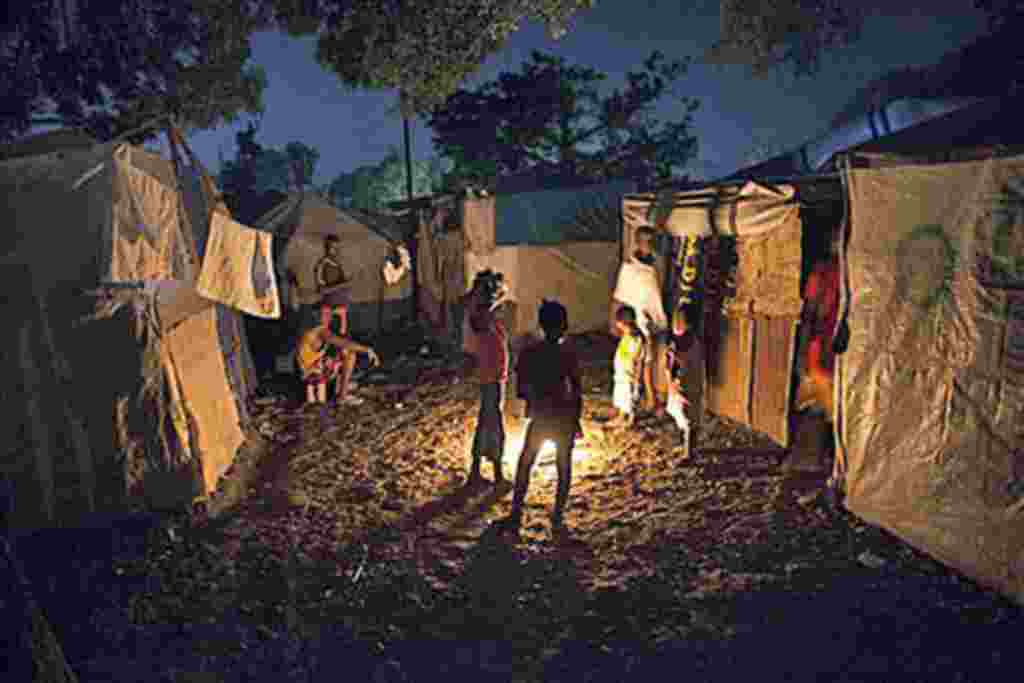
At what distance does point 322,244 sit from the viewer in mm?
15016

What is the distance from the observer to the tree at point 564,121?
23406 mm

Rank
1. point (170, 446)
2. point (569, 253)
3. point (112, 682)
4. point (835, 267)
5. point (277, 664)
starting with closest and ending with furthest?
1. point (112, 682)
2. point (277, 664)
3. point (170, 446)
4. point (835, 267)
5. point (569, 253)

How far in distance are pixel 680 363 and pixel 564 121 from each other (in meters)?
18.8

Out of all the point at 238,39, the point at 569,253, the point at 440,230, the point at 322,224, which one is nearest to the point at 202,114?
the point at 238,39

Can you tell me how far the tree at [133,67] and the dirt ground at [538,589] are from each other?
6.93 meters

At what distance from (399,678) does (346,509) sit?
247cm

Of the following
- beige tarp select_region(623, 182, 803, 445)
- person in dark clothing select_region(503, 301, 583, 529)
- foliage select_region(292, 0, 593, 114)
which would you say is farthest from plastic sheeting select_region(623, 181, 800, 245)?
person in dark clothing select_region(503, 301, 583, 529)

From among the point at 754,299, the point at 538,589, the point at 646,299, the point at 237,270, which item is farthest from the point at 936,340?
the point at 237,270

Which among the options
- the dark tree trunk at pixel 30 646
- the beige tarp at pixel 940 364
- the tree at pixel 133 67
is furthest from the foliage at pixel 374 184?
the dark tree trunk at pixel 30 646

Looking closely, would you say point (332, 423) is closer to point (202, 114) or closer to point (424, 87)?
point (424, 87)

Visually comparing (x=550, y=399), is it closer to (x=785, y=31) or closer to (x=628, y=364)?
(x=628, y=364)

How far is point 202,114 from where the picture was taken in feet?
54.7

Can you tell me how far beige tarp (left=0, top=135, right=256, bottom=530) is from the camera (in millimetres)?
4715

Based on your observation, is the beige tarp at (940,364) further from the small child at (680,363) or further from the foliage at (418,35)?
the foliage at (418,35)
